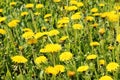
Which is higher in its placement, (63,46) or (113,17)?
(113,17)

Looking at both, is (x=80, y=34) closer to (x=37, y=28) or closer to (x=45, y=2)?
(x=37, y=28)

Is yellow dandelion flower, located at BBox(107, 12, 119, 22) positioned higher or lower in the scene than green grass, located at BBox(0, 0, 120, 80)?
higher

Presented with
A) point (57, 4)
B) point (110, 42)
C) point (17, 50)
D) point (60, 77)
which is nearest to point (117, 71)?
point (60, 77)

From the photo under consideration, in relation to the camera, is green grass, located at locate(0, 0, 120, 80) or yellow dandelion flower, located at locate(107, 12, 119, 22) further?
yellow dandelion flower, located at locate(107, 12, 119, 22)

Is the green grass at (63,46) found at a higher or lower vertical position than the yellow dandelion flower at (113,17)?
lower

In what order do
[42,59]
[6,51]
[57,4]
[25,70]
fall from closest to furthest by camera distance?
[42,59] < [25,70] < [6,51] < [57,4]

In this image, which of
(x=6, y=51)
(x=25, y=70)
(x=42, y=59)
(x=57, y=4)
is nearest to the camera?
(x=42, y=59)

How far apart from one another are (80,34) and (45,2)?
1.19 meters

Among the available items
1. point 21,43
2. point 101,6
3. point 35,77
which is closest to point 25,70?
point 35,77

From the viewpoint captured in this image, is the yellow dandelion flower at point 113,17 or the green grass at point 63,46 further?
the yellow dandelion flower at point 113,17

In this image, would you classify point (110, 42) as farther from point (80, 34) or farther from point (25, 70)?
point (25, 70)

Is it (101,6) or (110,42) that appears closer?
(110,42)

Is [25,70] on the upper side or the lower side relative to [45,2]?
lower

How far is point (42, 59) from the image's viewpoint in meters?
2.92
